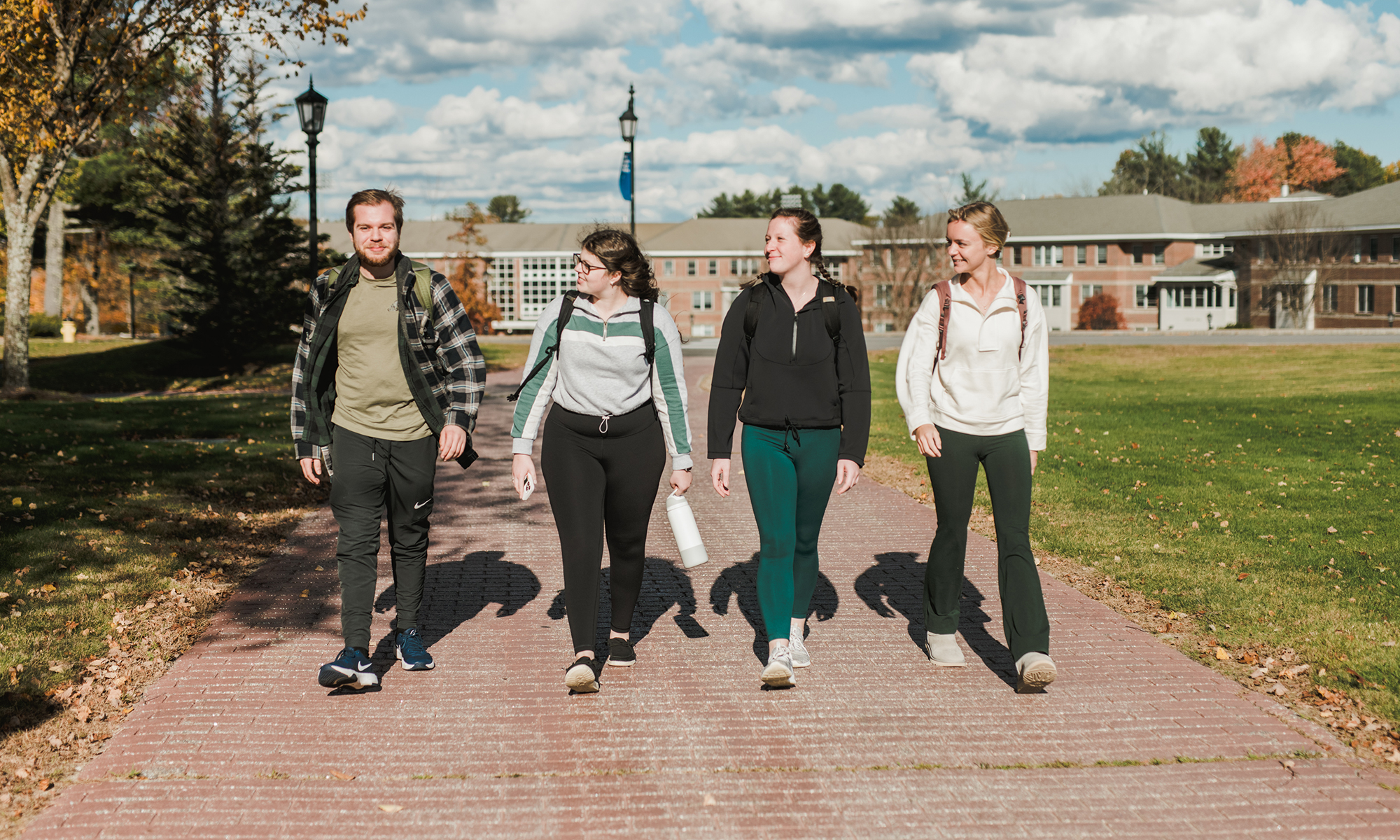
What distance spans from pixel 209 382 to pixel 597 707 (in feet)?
79.6

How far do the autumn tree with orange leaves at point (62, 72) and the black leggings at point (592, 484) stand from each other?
15.7 m

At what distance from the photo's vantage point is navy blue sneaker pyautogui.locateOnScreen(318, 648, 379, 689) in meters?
4.43

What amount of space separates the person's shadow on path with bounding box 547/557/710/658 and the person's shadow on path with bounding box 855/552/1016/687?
1.04 meters

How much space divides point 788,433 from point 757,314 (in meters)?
0.53

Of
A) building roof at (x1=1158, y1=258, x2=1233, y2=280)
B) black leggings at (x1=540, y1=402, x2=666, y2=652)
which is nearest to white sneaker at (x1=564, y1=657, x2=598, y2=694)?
black leggings at (x1=540, y1=402, x2=666, y2=652)

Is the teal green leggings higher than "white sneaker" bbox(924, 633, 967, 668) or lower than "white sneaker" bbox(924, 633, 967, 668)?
higher

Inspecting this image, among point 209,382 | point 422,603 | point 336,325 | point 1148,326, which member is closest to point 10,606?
point 422,603

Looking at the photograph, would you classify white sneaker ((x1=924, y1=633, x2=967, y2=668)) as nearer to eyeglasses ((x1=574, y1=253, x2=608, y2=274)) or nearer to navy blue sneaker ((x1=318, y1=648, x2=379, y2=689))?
eyeglasses ((x1=574, y1=253, x2=608, y2=274))

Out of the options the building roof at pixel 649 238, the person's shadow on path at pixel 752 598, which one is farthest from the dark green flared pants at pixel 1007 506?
the building roof at pixel 649 238

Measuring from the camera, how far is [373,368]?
4566 mm

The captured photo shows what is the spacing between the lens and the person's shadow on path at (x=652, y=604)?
18.0 ft

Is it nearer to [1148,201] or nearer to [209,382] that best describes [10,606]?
→ [209,382]

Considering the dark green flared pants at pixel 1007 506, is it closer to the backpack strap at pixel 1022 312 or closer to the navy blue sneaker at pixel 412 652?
the backpack strap at pixel 1022 312

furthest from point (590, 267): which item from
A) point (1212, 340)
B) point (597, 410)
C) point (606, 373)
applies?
point (1212, 340)
